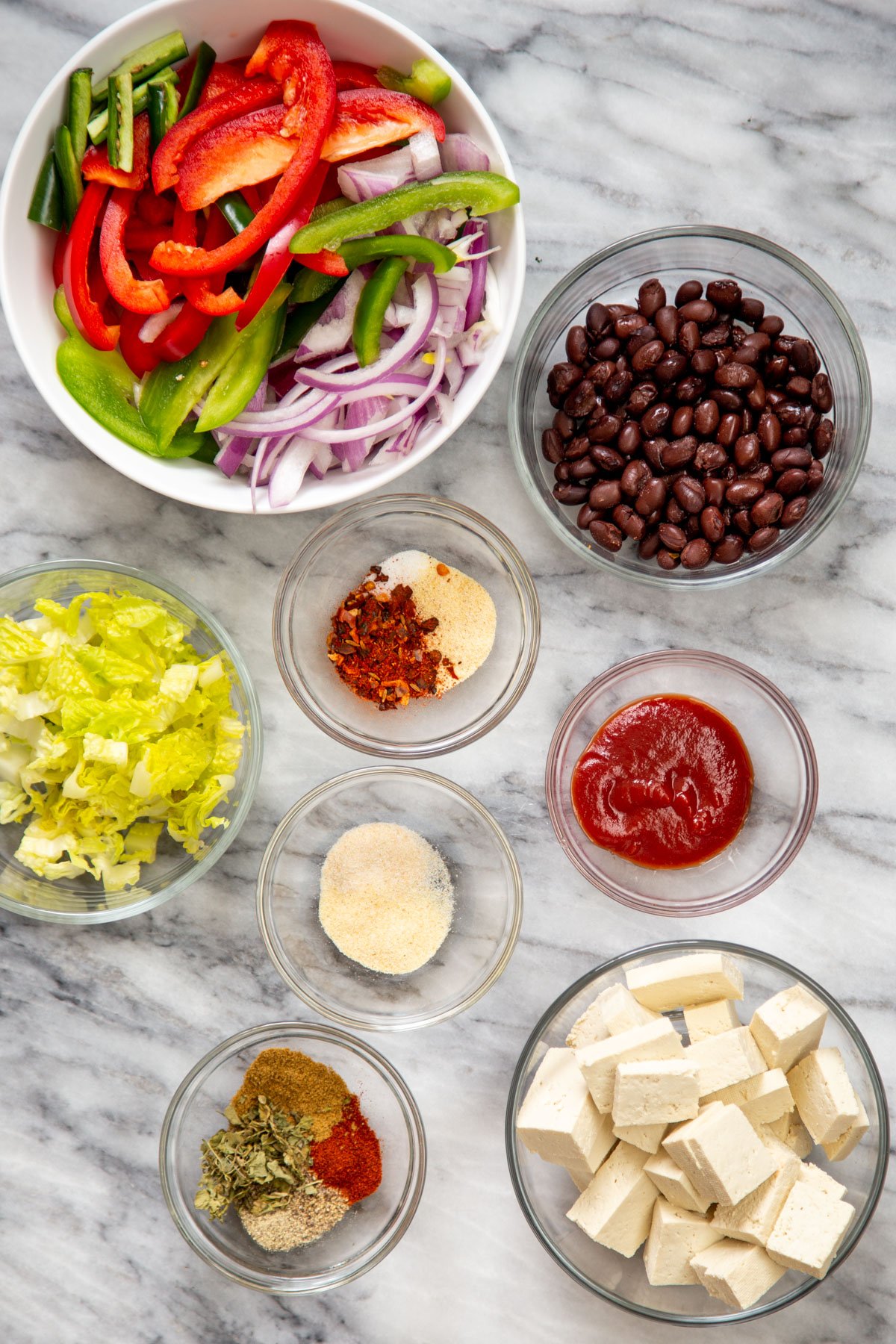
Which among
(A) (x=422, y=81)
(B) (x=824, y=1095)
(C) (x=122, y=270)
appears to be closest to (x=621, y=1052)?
(B) (x=824, y=1095)

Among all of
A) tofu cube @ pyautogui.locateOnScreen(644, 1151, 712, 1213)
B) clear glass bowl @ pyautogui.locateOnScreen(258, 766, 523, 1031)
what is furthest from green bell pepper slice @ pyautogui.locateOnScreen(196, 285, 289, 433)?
tofu cube @ pyautogui.locateOnScreen(644, 1151, 712, 1213)

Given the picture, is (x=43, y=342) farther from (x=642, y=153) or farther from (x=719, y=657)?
(x=719, y=657)

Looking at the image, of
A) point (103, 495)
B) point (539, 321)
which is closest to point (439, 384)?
point (539, 321)

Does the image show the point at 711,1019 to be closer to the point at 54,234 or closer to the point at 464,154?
the point at 464,154

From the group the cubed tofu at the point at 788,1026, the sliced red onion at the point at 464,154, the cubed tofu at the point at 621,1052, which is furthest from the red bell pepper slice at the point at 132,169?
the cubed tofu at the point at 788,1026

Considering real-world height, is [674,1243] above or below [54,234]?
below

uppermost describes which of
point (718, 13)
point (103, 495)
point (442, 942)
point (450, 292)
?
point (718, 13)

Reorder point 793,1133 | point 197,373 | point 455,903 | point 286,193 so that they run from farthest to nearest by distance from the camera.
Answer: point 455,903, point 793,1133, point 197,373, point 286,193
